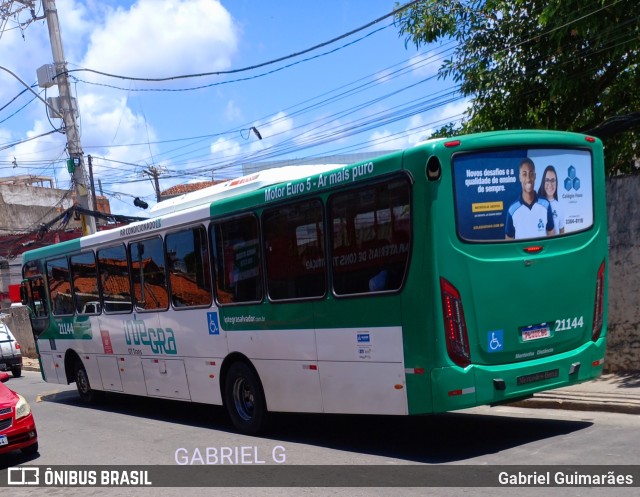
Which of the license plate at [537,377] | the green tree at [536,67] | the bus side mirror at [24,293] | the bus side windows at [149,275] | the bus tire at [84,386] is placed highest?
the green tree at [536,67]

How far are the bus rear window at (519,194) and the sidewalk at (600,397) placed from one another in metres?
2.38

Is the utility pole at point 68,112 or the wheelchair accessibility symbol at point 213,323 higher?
the utility pole at point 68,112

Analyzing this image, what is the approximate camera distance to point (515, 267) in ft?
Result: 25.3

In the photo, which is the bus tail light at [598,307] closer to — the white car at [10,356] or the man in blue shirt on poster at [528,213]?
the man in blue shirt on poster at [528,213]

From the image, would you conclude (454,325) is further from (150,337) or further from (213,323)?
(150,337)

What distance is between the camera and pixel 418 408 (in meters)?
7.52

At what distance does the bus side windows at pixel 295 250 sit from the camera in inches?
345

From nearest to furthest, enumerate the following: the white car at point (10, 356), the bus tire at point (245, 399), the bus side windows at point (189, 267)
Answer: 1. the bus tire at point (245, 399)
2. the bus side windows at point (189, 267)
3. the white car at point (10, 356)

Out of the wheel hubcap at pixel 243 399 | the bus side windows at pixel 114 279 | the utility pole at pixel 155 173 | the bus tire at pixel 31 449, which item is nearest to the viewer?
the bus tire at pixel 31 449

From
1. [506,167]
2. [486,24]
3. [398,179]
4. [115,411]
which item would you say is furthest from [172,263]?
[486,24]

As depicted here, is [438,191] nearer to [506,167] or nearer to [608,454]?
[506,167]

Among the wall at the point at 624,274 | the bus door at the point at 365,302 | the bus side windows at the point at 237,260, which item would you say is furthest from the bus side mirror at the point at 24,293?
the wall at the point at 624,274

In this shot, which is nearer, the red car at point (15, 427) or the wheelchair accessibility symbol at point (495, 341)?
the wheelchair accessibility symbol at point (495, 341)

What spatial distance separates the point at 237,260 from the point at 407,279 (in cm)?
319
